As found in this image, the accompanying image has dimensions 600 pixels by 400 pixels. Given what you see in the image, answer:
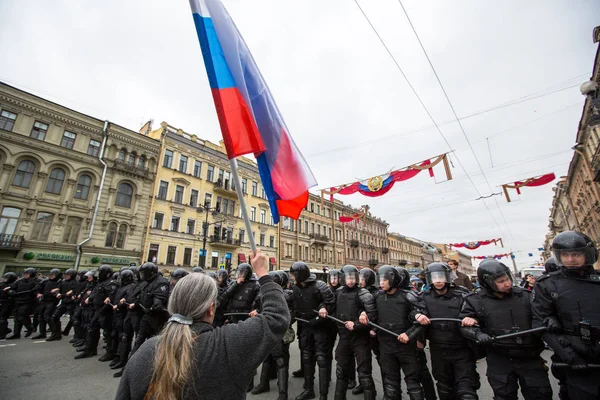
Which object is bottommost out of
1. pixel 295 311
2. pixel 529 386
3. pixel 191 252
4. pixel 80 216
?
pixel 529 386

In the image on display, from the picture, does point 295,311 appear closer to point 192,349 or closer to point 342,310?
point 342,310

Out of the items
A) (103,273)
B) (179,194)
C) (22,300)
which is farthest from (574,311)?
(179,194)

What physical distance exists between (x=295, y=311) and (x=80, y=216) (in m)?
22.3

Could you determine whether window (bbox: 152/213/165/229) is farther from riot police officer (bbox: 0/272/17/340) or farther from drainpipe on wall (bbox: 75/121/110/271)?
riot police officer (bbox: 0/272/17/340)

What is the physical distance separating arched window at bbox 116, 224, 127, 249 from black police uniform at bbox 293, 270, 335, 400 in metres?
21.6

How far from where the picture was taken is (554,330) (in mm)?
2840

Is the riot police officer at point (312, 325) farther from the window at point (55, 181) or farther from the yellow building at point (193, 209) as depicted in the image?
the window at point (55, 181)

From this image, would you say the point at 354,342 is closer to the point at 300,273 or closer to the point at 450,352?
the point at 450,352

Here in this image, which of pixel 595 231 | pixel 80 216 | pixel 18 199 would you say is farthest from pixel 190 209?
pixel 595 231

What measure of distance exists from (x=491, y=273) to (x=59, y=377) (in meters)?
8.06

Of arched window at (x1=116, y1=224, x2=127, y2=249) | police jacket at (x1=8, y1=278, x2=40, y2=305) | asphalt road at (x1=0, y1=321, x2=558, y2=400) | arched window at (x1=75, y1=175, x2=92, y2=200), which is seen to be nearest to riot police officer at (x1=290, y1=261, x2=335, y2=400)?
asphalt road at (x1=0, y1=321, x2=558, y2=400)

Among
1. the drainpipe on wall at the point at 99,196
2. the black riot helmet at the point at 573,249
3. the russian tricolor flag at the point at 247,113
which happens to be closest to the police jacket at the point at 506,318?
the black riot helmet at the point at 573,249

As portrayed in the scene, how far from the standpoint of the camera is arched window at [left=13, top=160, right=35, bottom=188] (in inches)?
730

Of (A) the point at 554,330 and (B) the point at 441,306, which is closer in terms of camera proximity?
(A) the point at 554,330
